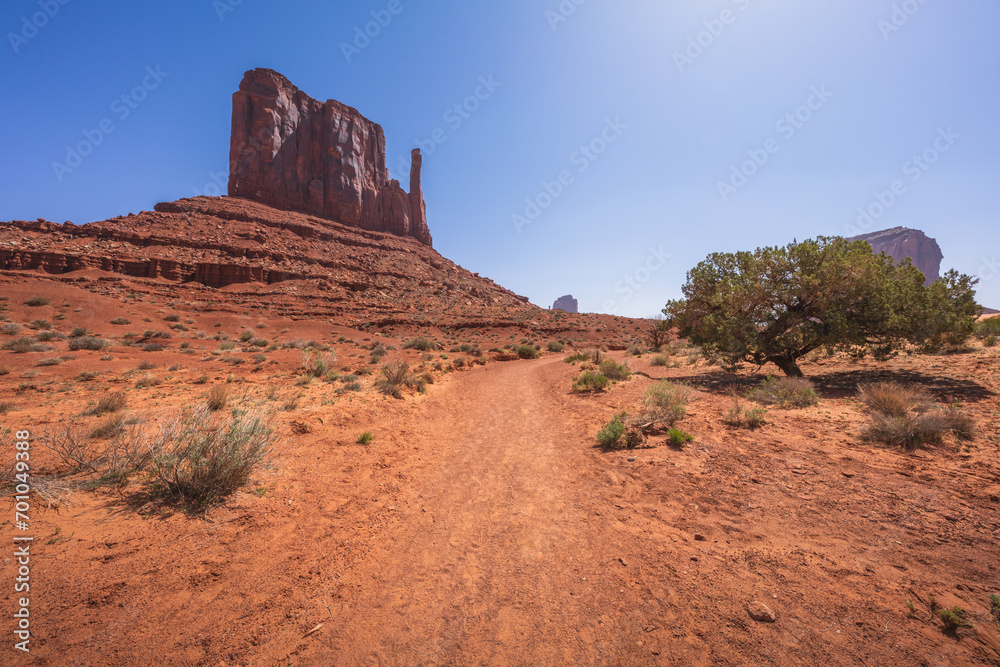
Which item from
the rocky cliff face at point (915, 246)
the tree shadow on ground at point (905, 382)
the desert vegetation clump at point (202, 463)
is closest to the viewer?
the desert vegetation clump at point (202, 463)

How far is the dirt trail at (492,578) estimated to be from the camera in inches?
98.2

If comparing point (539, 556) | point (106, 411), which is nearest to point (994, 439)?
point (539, 556)

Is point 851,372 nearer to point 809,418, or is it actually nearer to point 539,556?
point 809,418

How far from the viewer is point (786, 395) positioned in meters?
8.23

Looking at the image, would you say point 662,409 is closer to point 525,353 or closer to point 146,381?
point 146,381

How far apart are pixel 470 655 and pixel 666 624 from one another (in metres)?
1.57

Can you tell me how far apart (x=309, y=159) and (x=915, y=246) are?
187m

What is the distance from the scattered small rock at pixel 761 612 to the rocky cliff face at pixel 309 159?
254 feet

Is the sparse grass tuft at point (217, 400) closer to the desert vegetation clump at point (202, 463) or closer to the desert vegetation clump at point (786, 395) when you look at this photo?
the desert vegetation clump at point (202, 463)

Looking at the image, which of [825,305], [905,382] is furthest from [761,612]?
[825,305]

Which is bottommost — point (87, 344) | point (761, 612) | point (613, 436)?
point (761, 612)

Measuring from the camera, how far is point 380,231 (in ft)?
240

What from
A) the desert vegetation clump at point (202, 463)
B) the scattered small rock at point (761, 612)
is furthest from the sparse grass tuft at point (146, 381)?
the scattered small rock at point (761, 612)

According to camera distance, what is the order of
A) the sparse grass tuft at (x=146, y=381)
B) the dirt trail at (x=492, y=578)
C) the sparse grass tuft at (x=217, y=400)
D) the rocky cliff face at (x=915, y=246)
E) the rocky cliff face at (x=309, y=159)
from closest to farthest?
1. the dirt trail at (x=492, y=578)
2. the sparse grass tuft at (x=217, y=400)
3. the sparse grass tuft at (x=146, y=381)
4. the rocky cliff face at (x=309, y=159)
5. the rocky cliff face at (x=915, y=246)
